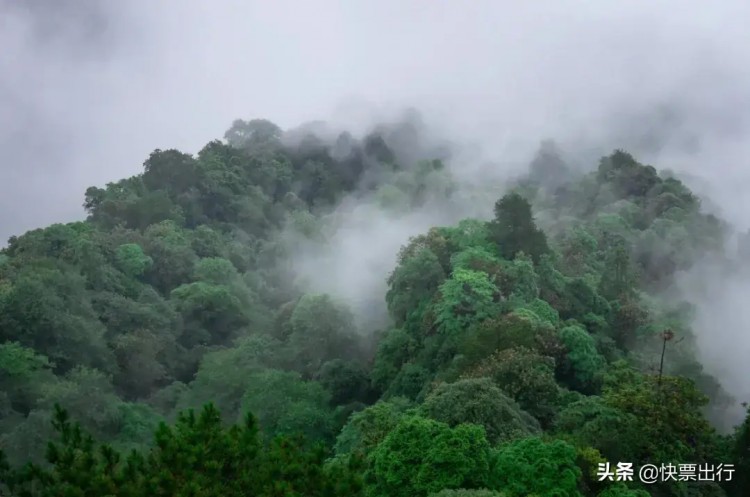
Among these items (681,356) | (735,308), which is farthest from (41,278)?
(735,308)

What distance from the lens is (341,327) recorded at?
3109 cm

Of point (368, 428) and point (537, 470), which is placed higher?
point (368, 428)

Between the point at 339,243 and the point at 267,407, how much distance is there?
18794 millimetres

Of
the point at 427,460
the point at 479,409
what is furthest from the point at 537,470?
the point at 479,409

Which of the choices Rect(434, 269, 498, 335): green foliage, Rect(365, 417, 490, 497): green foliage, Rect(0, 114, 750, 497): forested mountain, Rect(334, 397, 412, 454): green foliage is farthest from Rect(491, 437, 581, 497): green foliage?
Rect(434, 269, 498, 335): green foliage

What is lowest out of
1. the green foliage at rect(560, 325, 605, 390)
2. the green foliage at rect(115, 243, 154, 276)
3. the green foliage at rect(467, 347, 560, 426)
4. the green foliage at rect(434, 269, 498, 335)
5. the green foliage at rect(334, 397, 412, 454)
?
the green foliage at rect(334, 397, 412, 454)

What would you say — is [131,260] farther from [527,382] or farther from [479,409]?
[479,409]

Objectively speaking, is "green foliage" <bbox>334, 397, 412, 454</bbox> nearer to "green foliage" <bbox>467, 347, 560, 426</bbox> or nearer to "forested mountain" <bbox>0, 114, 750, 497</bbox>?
"forested mountain" <bbox>0, 114, 750, 497</bbox>

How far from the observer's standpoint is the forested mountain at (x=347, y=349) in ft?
46.4

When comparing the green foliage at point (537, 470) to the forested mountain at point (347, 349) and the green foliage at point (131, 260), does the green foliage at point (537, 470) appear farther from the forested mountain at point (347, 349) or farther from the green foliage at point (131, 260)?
the green foliage at point (131, 260)

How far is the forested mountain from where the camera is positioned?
14.1m

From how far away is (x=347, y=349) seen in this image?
102 feet
